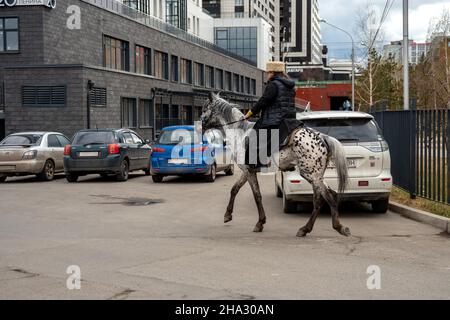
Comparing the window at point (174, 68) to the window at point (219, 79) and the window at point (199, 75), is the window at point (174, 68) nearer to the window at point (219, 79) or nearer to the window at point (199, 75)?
the window at point (199, 75)

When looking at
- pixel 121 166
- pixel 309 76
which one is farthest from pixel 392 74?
pixel 309 76

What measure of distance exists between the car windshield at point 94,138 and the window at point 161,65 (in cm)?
2989

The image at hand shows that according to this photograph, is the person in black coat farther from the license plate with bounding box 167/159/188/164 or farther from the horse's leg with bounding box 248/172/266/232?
the license plate with bounding box 167/159/188/164

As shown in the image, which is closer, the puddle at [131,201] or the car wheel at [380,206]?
the car wheel at [380,206]

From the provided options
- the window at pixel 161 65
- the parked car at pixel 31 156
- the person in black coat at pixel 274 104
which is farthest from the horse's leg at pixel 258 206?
the window at pixel 161 65

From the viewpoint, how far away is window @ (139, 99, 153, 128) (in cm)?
4201

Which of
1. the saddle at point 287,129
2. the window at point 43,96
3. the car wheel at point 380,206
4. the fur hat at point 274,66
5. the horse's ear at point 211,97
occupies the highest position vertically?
the window at point 43,96

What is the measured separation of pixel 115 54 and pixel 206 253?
119 ft

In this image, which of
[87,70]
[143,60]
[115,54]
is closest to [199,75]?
[143,60]

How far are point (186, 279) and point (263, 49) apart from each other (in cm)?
8412

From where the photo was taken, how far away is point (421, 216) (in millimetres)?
10758

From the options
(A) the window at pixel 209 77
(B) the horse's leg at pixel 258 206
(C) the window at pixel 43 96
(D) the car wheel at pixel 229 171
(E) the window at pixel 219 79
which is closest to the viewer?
(B) the horse's leg at pixel 258 206

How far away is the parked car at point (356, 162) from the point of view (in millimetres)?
11045

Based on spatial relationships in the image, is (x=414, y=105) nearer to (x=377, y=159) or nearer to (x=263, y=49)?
(x=377, y=159)
